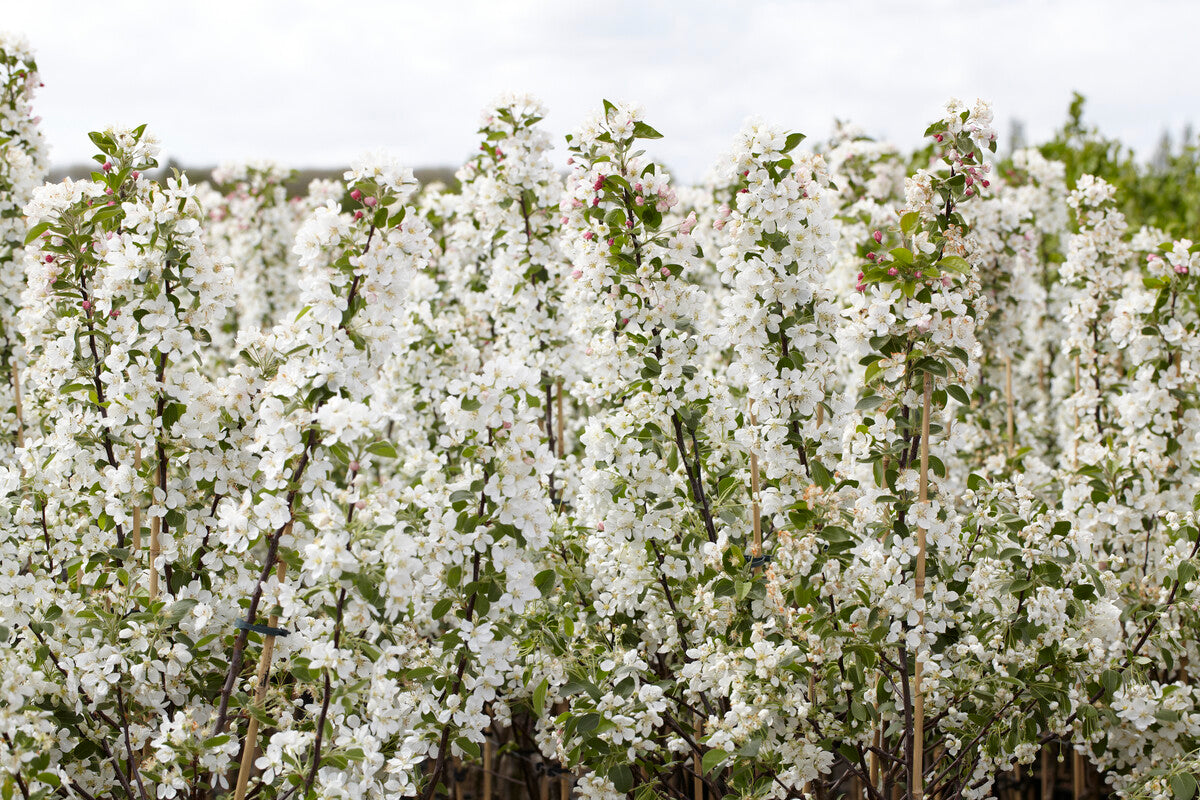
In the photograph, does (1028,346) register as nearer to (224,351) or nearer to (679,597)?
(679,597)

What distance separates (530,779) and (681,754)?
2.80 ft

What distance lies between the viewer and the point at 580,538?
3400 millimetres

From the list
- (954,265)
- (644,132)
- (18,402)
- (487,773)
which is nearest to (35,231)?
(18,402)

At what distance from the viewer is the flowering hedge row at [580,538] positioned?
2359 mm

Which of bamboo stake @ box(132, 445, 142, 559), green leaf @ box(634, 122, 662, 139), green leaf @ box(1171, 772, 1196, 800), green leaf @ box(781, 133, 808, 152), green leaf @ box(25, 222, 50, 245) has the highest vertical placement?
green leaf @ box(634, 122, 662, 139)

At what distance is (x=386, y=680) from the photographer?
232 cm

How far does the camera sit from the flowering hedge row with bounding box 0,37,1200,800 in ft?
7.74

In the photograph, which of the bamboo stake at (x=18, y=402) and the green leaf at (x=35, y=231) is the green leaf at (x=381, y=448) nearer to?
the green leaf at (x=35, y=231)

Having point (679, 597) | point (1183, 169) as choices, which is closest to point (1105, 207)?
point (679, 597)

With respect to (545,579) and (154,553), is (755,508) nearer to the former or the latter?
(545,579)

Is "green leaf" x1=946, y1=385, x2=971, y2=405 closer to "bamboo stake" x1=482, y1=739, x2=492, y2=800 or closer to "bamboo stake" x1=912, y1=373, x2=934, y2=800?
"bamboo stake" x1=912, y1=373, x2=934, y2=800

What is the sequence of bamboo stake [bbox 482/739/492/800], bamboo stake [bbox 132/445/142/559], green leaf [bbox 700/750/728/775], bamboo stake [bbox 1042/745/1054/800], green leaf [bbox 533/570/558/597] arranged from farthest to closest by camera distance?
bamboo stake [bbox 1042/745/1054/800] < bamboo stake [bbox 482/739/492/800] < bamboo stake [bbox 132/445/142/559] < green leaf [bbox 533/570/558/597] < green leaf [bbox 700/750/728/775]

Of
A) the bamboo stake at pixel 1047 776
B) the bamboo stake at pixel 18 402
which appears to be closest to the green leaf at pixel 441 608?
the bamboo stake at pixel 18 402

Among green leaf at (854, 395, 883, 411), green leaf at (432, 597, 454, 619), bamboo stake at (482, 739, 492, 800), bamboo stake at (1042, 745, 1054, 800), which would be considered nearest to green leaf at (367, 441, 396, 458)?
green leaf at (432, 597, 454, 619)
